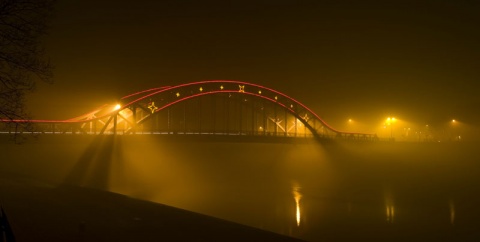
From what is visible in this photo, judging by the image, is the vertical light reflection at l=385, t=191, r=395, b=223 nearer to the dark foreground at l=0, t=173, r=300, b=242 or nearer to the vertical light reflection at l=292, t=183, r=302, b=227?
the vertical light reflection at l=292, t=183, r=302, b=227

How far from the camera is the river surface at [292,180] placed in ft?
84.7

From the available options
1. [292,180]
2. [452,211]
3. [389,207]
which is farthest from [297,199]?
[292,180]

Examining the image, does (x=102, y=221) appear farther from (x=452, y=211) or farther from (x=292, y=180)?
(x=292, y=180)

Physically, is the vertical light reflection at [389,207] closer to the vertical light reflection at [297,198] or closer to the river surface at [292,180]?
the river surface at [292,180]

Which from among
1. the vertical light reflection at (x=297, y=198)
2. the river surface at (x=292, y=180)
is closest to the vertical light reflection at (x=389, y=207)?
the river surface at (x=292, y=180)

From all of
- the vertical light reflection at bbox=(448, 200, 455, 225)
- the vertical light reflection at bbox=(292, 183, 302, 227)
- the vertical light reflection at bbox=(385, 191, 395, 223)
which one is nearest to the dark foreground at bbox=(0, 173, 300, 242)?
the vertical light reflection at bbox=(292, 183, 302, 227)

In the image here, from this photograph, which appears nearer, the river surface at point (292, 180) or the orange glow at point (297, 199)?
the river surface at point (292, 180)

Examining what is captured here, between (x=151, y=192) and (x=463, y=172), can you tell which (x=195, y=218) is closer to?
(x=151, y=192)

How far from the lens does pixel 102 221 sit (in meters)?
16.3

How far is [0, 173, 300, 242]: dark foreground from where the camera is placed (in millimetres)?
13914

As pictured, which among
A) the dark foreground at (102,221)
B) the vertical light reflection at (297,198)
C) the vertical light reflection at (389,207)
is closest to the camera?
the dark foreground at (102,221)

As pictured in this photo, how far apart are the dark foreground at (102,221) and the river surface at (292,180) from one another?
20.0 feet

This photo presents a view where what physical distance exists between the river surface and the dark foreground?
20.0 feet

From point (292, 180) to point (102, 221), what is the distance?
32.4 m
